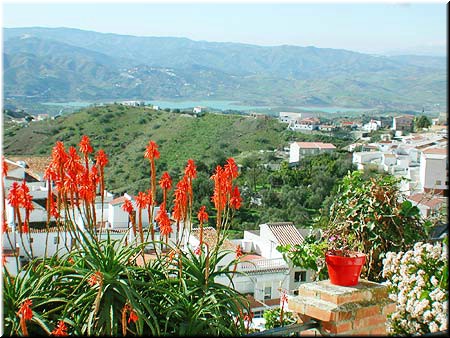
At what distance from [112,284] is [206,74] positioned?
132 feet

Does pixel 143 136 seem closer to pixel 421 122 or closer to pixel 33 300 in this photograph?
pixel 421 122

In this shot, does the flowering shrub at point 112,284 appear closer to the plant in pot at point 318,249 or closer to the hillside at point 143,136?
the plant in pot at point 318,249

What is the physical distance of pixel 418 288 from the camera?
8.14 feet

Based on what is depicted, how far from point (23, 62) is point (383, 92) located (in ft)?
103

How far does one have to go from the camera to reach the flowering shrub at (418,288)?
2295mm

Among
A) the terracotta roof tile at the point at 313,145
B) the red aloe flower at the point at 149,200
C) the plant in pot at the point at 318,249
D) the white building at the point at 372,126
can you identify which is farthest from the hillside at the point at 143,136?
the red aloe flower at the point at 149,200

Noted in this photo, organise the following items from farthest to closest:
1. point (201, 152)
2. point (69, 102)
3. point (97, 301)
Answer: point (201, 152)
point (69, 102)
point (97, 301)

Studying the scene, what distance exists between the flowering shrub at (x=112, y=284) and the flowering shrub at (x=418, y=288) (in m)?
0.74

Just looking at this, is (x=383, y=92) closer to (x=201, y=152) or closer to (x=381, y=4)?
(x=201, y=152)

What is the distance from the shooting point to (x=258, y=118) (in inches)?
1473

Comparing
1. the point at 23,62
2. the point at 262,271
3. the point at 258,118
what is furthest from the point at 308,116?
the point at 262,271

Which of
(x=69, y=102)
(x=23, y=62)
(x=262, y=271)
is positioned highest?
(x=23, y=62)

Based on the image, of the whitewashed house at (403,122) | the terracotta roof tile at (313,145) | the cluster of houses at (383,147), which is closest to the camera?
the cluster of houses at (383,147)

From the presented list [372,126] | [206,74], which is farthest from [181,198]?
[372,126]
